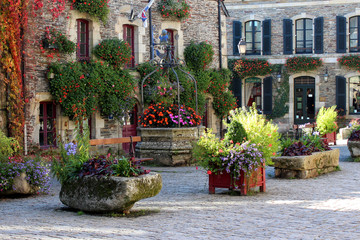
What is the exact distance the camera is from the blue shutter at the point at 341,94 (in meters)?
26.5

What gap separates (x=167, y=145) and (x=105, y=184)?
6307 millimetres

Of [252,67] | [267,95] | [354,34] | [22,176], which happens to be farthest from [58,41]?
[354,34]

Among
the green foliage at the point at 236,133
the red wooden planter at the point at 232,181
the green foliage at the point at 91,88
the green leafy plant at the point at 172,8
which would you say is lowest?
the red wooden planter at the point at 232,181

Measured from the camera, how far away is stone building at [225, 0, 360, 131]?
26766 millimetres

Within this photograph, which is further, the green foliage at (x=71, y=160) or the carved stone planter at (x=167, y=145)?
the carved stone planter at (x=167, y=145)

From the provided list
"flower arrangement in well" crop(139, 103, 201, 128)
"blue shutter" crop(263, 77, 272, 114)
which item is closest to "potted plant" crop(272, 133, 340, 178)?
"flower arrangement in well" crop(139, 103, 201, 128)

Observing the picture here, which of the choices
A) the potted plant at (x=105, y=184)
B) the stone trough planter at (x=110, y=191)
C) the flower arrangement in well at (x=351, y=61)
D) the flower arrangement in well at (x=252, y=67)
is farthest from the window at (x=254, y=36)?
the stone trough planter at (x=110, y=191)

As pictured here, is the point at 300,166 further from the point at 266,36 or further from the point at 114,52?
the point at 266,36

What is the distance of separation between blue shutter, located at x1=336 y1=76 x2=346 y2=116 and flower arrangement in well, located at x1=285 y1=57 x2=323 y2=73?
1.22m

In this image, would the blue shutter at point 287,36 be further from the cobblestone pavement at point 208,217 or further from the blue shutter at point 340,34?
the cobblestone pavement at point 208,217

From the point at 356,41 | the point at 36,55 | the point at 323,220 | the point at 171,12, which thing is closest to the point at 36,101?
the point at 36,55

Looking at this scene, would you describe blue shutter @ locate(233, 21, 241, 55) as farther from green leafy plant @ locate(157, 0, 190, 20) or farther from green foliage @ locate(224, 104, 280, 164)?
green foliage @ locate(224, 104, 280, 164)

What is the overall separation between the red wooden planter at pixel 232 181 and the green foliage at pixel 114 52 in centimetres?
818

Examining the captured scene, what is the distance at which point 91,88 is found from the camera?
50.1 ft
